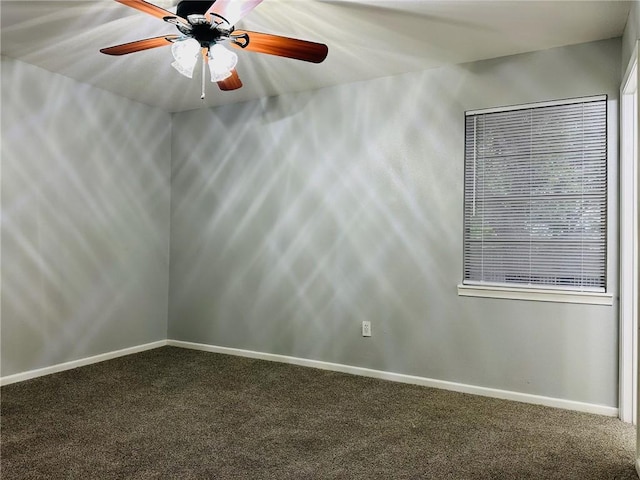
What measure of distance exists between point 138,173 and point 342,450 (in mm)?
3187

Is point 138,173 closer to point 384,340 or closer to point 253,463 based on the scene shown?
point 384,340

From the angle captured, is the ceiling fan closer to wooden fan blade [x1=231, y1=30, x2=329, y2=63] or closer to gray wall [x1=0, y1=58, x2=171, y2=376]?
wooden fan blade [x1=231, y1=30, x2=329, y2=63]

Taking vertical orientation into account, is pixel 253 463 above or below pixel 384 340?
below

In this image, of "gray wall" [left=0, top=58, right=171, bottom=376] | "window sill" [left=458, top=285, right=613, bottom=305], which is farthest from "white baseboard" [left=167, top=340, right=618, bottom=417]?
"gray wall" [left=0, top=58, right=171, bottom=376]

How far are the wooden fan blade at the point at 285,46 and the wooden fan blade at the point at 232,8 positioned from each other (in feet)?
0.45

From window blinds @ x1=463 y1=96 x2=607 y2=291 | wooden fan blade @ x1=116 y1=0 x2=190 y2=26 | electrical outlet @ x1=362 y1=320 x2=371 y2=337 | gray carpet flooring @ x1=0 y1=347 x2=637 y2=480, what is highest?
wooden fan blade @ x1=116 y1=0 x2=190 y2=26

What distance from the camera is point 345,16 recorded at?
2709 millimetres

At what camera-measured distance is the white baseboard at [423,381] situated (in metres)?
3.05

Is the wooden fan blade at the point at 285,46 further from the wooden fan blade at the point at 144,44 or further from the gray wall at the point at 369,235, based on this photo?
the gray wall at the point at 369,235

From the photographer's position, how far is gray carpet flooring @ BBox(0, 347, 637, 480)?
2.24 m

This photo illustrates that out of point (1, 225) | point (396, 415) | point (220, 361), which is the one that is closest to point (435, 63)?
point (396, 415)

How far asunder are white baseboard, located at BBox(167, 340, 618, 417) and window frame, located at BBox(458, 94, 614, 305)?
2.12 feet

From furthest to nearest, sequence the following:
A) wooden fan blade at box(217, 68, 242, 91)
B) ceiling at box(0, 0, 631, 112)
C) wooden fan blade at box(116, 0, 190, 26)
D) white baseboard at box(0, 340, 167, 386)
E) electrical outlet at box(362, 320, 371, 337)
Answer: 1. electrical outlet at box(362, 320, 371, 337)
2. white baseboard at box(0, 340, 167, 386)
3. wooden fan blade at box(217, 68, 242, 91)
4. ceiling at box(0, 0, 631, 112)
5. wooden fan blade at box(116, 0, 190, 26)

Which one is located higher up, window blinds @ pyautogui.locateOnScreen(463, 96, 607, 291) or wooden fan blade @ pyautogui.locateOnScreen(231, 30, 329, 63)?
wooden fan blade @ pyautogui.locateOnScreen(231, 30, 329, 63)
